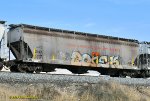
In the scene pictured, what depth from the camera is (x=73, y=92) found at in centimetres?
1606

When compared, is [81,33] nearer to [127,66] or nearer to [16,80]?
[127,66]

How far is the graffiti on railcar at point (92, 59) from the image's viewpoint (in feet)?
76.3

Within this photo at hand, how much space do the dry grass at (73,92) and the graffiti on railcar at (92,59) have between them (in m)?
5.90

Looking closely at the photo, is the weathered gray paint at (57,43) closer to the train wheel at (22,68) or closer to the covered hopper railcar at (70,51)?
the covered hopper railcar at (70,51)

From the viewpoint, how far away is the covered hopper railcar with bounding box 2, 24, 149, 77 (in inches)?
825

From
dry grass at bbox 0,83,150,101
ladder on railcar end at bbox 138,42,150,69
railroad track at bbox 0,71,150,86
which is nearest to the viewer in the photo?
dry grass at bbox 0,83,150,101

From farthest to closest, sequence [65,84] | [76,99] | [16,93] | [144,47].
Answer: [144,47], [65,84], [76,99], [16,93]

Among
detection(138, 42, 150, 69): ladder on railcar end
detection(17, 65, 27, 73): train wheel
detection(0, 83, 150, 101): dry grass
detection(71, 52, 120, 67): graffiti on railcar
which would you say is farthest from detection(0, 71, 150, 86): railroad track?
detection(138, 42, 150, 69): ladder on railcar end

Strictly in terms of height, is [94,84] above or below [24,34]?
below

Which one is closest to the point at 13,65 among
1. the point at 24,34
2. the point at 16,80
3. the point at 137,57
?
the point at 24,34

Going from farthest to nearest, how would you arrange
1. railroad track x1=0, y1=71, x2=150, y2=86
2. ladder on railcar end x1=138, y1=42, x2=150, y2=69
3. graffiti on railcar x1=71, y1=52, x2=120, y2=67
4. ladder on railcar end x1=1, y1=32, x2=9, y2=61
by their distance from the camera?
1. ladder on railcar end x1=138, y1=42, x2=150, y2=69
2. graffiti on railcar x1=71, y1=52, x2=120, y2=67
3. ladder on railcar end x1=1, y1=32, x2=9, y2=61
4. railroad track x1=0, y1=71, x2=150, y2=86

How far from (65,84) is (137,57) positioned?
12292 mm

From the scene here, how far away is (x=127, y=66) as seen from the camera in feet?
86.1

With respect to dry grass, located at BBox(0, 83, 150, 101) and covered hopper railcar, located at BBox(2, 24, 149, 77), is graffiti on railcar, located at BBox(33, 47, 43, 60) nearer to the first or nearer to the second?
covered hopper railcar, located at BBox(2, 24, 149, 77)
